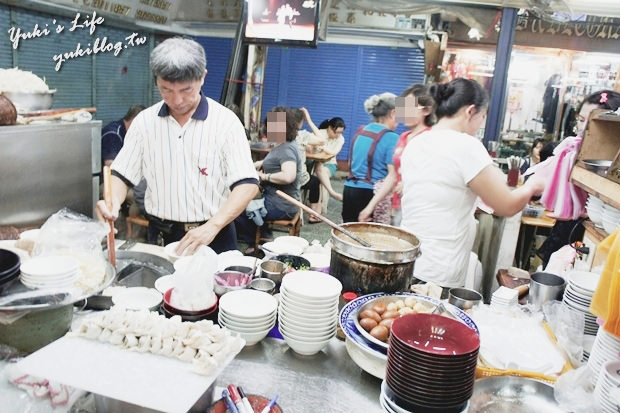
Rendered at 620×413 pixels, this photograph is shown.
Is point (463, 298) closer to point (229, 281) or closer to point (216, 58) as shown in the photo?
point (229, 281)

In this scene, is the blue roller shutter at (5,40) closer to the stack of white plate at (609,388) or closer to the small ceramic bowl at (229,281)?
the small ceramic bowl at (229,281)

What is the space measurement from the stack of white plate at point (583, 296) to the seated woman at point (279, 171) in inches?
144

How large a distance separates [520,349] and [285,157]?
394 centimetres

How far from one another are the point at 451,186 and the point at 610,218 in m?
0.74

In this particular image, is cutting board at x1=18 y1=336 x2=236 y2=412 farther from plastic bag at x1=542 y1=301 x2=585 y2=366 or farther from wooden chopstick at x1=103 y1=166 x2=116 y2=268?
plastic bag at x1=542 y1=301 x2=585 y2=366

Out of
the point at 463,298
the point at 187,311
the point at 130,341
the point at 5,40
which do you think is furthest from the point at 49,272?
the point at 5,40

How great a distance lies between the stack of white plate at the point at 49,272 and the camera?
1419 millimetres

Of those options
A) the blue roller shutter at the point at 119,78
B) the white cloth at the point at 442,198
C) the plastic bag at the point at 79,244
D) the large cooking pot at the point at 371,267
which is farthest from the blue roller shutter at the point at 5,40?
the large cooking pot at the point at 371,267

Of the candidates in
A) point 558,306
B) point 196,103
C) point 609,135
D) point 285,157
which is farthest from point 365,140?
point 558,306

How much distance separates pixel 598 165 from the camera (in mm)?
2182

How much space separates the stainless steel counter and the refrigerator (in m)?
2.32

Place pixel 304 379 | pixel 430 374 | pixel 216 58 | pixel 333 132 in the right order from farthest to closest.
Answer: pixel 216 58
pixel 333 132
pixel 304 379
pixel 430 374

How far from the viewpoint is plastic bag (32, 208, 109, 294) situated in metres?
1.62

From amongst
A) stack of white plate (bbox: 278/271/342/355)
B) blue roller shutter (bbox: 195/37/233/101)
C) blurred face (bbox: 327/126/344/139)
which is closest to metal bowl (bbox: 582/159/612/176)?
stack of white plate (bbox: 278/271/342/355)
